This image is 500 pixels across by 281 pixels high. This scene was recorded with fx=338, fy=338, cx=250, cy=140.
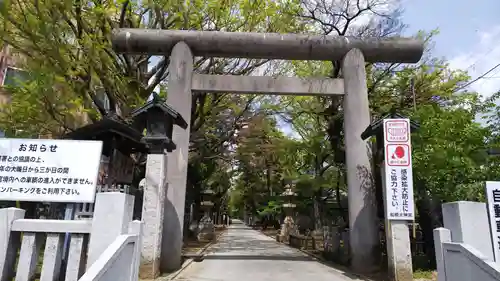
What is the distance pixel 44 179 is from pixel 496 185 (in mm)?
7266

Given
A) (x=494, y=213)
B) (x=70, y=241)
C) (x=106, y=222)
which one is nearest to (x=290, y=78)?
(x=494, y=213)

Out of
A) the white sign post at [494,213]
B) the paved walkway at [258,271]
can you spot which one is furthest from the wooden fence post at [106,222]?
the white sign post at [494,213]

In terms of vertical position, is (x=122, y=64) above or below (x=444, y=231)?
above

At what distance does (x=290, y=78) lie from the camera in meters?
10.8

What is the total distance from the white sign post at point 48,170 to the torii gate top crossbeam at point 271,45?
5.72 metres

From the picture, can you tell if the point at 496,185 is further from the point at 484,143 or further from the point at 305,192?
the point at 305,192

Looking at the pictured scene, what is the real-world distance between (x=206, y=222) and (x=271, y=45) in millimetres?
17247

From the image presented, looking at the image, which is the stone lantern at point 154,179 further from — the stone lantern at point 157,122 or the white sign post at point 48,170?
the white sign post at point 48,170

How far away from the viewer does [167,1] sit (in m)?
11.0

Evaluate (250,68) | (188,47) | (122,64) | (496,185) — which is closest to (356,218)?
(496,185)

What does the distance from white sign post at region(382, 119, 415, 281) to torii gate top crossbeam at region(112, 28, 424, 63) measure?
347 cm

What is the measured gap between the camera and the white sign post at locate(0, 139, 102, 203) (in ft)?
17.3

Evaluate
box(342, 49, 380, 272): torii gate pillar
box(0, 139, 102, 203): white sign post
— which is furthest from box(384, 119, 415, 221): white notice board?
box(0, 139, 102, 203): white sign post

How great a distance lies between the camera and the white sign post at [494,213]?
5.18 metres
